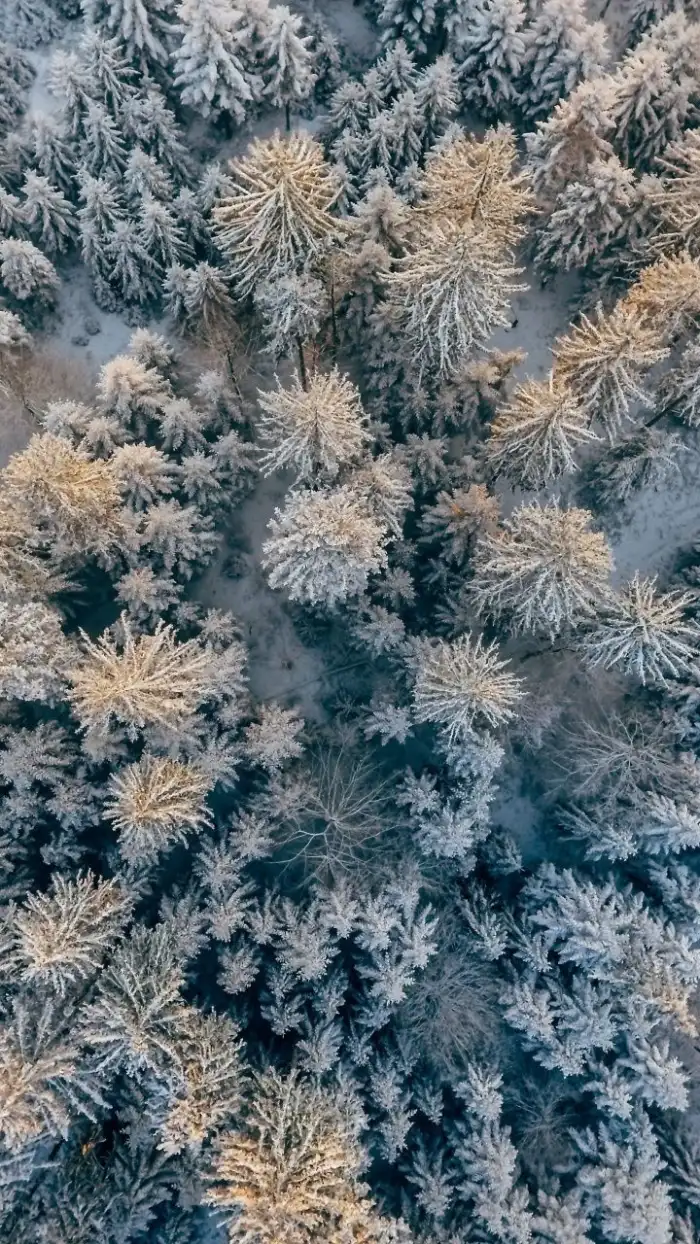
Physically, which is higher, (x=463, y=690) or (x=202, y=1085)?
(x=463, y=690)

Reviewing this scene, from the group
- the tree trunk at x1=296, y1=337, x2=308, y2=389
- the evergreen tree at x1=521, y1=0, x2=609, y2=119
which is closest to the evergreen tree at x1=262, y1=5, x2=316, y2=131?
the evergreen tree at x1=521, y1=0, x2=609, y2=119

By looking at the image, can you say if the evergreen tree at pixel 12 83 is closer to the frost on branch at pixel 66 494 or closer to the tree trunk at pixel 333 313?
the frost on branch at pixel 66 494

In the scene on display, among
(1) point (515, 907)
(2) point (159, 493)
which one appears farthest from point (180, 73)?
(1) point (515, 907)

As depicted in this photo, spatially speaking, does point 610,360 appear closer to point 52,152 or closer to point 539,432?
point 539,432

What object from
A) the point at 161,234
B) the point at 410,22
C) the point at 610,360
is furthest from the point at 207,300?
the point at 610,360

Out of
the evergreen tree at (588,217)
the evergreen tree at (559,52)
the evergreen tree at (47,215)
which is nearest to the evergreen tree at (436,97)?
the evergreen tree at (559,52)

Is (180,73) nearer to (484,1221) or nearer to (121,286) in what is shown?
(121,286)

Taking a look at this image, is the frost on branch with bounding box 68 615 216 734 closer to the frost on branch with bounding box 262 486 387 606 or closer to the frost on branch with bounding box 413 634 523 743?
the frost on branch with bounding box 262 486 387 606
